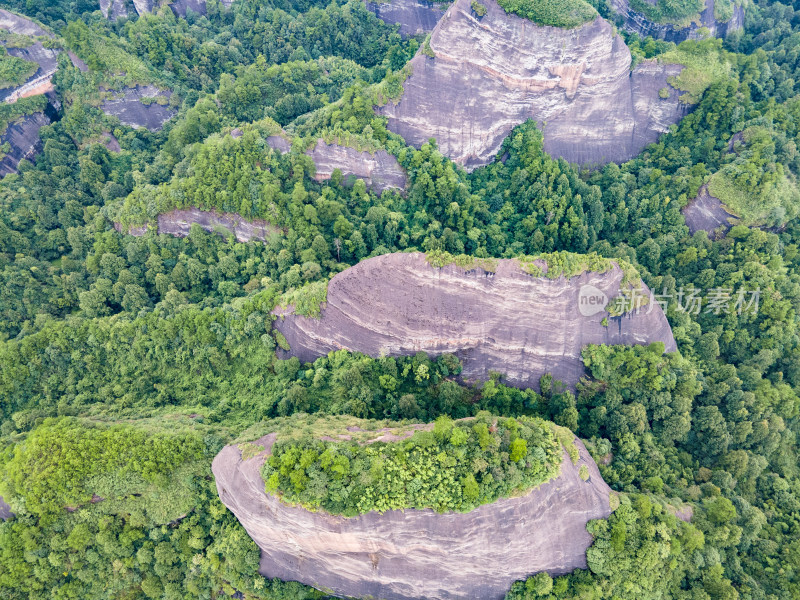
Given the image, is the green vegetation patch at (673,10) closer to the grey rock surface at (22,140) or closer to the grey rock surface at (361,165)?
the grey rock surface at (361,165)

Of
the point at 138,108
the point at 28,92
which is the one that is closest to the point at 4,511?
the point at 138,108

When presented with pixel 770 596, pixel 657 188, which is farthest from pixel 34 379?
pixel 657 188

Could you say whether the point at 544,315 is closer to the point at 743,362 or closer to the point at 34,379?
the point at 743,362

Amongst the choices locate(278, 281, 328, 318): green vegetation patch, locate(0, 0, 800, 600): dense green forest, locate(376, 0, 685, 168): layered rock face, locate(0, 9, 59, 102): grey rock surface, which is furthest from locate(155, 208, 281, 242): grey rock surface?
locate(0, 9, 59, 102): grey rock surface

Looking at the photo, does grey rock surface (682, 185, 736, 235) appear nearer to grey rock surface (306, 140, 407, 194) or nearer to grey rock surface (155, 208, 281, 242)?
grey rock surface (306, 140, 407, 194)

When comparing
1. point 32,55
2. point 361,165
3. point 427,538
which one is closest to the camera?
point 427,538

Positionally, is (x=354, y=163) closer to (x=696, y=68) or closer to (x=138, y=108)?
(x=138, y=108)

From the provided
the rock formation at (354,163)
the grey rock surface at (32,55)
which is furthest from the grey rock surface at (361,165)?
the grey rock surface at (32,55)
